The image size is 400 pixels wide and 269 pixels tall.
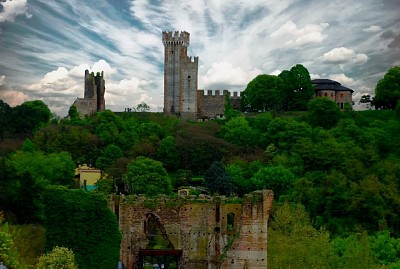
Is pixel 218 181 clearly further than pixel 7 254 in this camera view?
Yes

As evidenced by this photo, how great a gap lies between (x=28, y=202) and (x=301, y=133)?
2779 cm

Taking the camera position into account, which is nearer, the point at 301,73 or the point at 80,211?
the point at 80,211

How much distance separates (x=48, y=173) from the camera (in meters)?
37.2

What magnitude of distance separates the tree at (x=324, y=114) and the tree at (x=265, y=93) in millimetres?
8276

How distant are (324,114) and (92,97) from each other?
1283 inches

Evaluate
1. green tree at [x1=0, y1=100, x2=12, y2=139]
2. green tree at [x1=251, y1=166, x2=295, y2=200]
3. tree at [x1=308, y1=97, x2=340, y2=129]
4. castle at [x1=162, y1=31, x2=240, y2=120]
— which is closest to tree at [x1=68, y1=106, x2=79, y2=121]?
green tree at [x1=0, y1=100, x2=12, y2=139]

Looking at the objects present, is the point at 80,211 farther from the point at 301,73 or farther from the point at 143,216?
the point at 301,73

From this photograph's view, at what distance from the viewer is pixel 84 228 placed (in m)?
21.1

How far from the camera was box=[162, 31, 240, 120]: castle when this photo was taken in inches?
2618

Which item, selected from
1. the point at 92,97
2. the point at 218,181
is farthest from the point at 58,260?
the point at 92,97

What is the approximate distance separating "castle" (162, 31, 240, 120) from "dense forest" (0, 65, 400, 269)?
2.74 m

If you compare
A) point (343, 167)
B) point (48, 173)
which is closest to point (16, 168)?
point (48, 173)

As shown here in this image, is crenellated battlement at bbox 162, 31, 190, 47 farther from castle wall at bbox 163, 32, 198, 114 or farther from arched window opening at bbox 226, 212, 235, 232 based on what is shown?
arched window opening at bbox 226, 212, 235, 232

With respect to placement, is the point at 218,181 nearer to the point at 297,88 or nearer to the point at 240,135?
the point at 240,135
